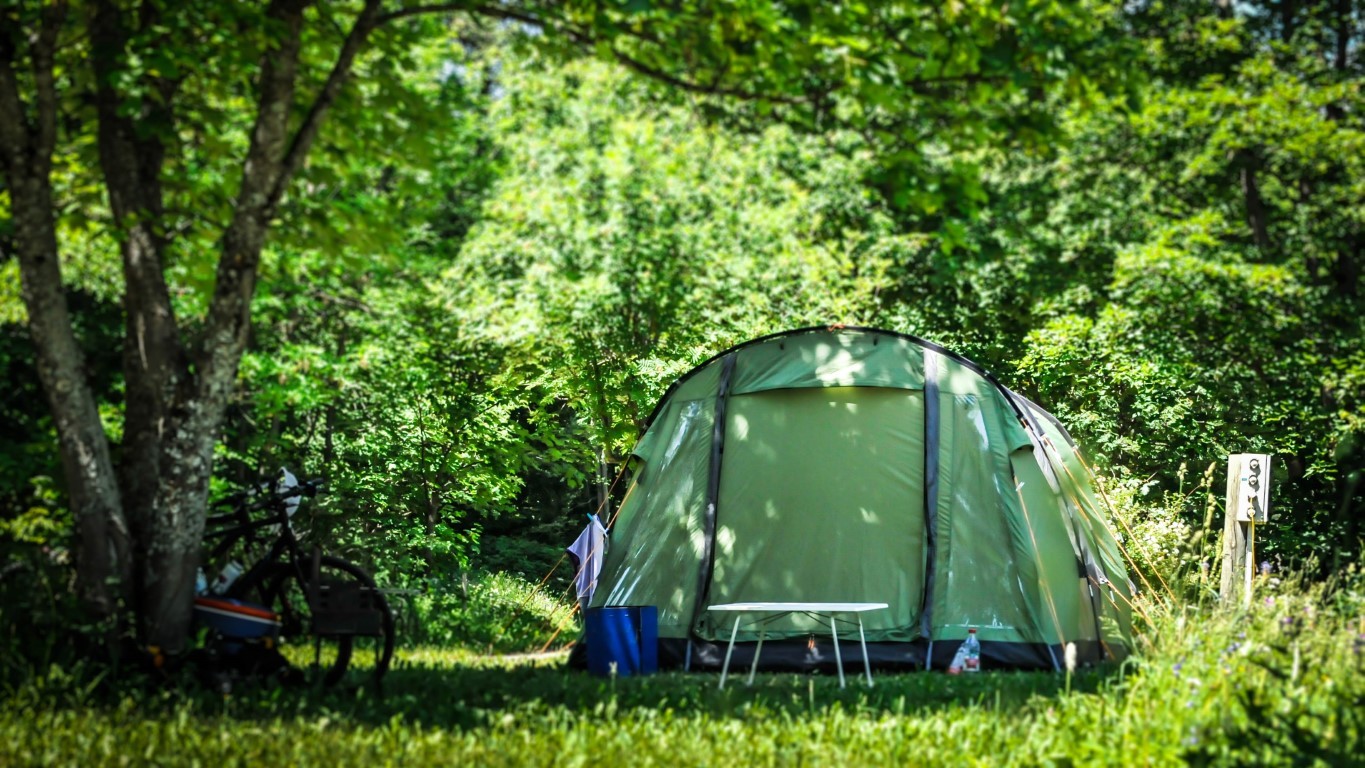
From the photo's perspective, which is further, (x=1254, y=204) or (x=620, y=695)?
(x=1254, y=204)

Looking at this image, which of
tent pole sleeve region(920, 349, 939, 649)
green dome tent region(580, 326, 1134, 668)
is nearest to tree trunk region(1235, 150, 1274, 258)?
green dome tent region(580, 326, 1134, 668)

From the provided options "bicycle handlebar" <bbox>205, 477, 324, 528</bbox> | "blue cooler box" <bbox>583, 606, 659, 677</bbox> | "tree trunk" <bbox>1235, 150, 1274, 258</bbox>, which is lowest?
"blue cooler box" <bbox>583, 606, 659, 677</bbox>

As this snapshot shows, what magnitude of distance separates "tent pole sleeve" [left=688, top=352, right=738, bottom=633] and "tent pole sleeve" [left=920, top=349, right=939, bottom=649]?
1331mm

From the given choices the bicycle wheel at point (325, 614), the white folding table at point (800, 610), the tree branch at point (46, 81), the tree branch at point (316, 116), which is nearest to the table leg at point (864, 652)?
the white folding table at point (800, 610)

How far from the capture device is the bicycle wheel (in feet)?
16.3

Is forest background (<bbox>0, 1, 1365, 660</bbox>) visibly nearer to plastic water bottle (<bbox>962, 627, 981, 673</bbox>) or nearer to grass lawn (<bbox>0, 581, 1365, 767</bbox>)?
grass lawn (<bbox>0, 581, 1365, 767</bbox>)

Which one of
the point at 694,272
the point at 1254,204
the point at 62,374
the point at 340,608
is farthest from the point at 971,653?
the point at 1254,204

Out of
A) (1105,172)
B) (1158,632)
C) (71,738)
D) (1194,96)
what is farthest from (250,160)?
(1105,172)

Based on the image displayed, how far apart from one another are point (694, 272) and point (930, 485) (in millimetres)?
7562

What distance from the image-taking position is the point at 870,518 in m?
7.12

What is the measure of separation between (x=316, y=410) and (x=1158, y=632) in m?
9.42

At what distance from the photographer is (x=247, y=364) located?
40.6 ft

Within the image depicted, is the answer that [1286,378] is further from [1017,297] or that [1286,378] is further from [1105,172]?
[1105,172]

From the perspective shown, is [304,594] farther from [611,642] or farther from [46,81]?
[46,81]
